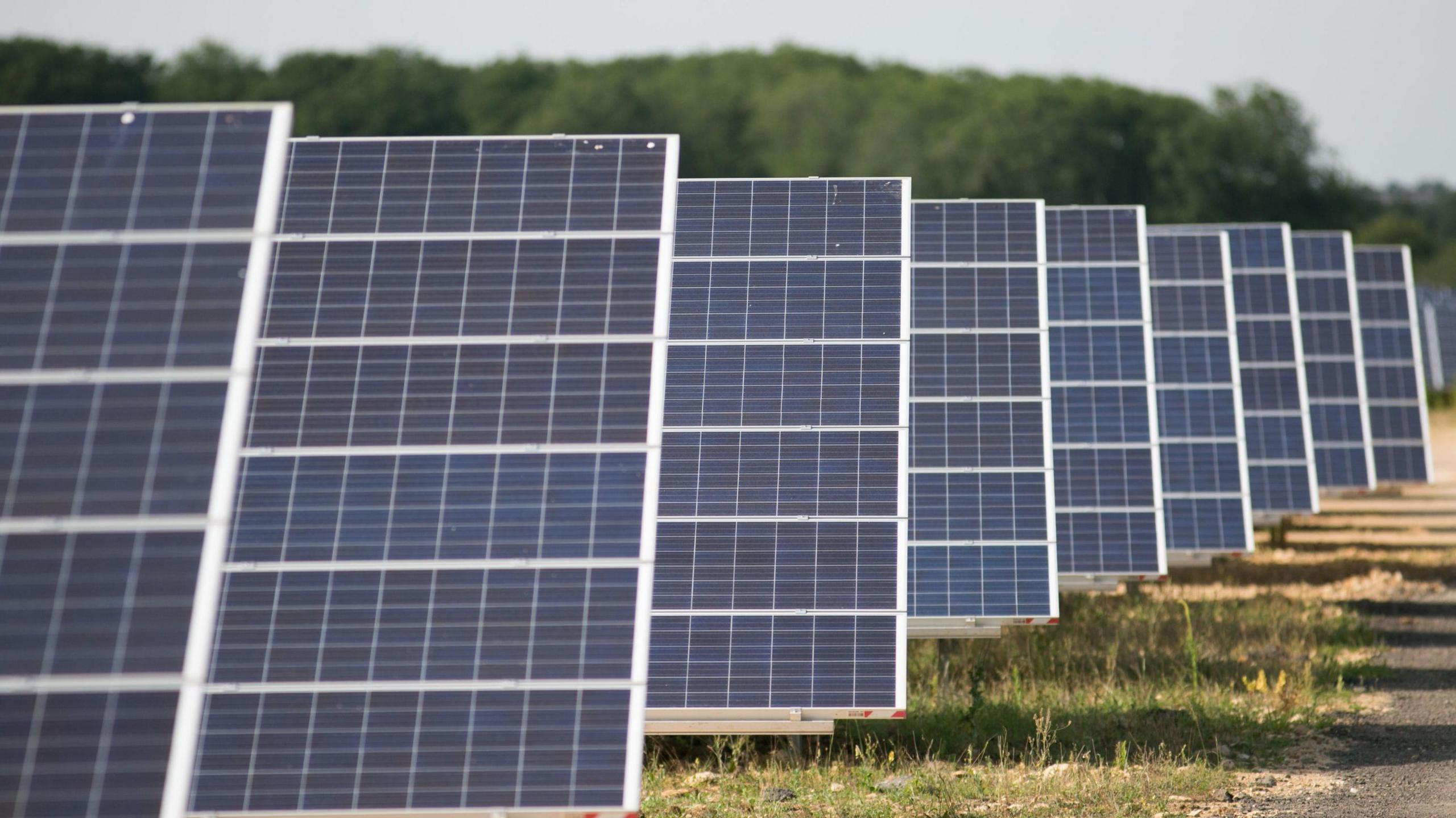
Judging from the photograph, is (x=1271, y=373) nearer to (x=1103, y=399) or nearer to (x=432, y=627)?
(x=1103, y=399)

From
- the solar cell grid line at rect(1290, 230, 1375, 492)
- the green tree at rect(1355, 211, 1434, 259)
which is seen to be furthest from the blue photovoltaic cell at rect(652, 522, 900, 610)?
the green tree at rect(1355, 211, 1434, 259)

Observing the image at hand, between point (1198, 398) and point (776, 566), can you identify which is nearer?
point (776, 566)

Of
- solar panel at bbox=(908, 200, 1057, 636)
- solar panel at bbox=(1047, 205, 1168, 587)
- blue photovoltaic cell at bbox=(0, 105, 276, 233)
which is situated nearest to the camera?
blue photovoltaic cell at bbox=(0, 105, 276, 233)

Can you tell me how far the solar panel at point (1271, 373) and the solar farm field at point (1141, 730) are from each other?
3403mm

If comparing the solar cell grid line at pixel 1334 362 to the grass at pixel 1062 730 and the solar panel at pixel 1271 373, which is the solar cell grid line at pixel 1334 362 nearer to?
the solar panel at pixel 1271 373

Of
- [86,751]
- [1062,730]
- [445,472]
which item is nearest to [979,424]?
[1062,730]

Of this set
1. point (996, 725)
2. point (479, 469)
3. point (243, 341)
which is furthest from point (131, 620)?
point (996, 725)

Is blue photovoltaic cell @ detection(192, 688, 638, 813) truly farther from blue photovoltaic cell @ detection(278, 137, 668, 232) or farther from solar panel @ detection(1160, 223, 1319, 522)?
solar panel @ detection(1160, 223, 1319, 522)

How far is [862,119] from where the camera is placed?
9156cm

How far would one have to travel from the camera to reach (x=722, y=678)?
11.0 metres

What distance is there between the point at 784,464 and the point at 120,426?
621 cm

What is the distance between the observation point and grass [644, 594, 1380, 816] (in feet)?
36.4

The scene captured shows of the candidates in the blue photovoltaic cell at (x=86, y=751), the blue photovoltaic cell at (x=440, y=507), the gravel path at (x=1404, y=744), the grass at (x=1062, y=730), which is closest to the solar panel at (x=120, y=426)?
the blue photovoltaic cell at (x=86, y=751)

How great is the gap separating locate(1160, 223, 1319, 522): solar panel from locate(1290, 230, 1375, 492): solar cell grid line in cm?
152
